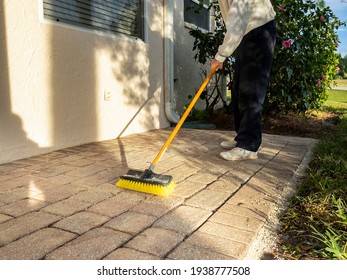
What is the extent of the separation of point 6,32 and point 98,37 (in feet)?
→ 3.68

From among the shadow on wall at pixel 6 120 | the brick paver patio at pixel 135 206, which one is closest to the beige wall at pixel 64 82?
the shadow on wall at pixel 6 120

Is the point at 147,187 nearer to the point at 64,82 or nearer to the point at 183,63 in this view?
the point at 64,82

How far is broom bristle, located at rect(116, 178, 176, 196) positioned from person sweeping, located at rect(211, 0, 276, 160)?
1.04 m

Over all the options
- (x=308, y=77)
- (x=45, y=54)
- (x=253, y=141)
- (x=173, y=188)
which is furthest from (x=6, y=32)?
(x=308, y=77)

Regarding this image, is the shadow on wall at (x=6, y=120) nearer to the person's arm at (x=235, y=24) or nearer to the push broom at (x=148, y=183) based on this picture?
the push broom at (x=148, y=183)

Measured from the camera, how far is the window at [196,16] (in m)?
6.40

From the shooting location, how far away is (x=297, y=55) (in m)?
4.98

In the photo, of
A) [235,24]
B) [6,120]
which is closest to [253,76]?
[235,24]

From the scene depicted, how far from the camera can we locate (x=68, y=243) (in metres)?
1.48

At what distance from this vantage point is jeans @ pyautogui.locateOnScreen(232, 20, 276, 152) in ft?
9.60

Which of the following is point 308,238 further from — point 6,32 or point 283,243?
point 6,32

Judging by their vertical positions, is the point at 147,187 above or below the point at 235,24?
below

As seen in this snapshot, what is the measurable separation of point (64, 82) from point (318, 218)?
Result: 256 centimetres

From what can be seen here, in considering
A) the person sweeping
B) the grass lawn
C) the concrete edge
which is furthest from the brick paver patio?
the person sweeping
